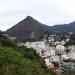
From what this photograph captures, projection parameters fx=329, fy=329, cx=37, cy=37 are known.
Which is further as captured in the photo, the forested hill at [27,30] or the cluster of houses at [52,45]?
the forested hill at [27,30]

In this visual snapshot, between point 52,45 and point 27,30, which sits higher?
point 27,30

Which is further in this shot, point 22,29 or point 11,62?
point 22,29

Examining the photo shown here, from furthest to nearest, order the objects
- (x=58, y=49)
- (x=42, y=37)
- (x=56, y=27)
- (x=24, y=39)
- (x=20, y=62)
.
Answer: (x=56, y=27) → (x=42, y=37) → (x=24, y=39) → (x=58, y=49) → (x=20, y=62)

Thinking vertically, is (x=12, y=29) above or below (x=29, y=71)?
above

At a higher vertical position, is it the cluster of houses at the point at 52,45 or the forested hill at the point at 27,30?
the forested hill at the point at 27,30

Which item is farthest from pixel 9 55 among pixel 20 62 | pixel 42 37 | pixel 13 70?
pixel 42 37

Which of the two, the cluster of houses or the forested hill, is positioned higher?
the forested hill

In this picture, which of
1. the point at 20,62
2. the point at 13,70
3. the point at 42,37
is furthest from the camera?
the point at 42,37

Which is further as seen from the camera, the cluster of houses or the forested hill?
the forested hill

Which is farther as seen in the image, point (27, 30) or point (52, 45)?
point (27, 30)

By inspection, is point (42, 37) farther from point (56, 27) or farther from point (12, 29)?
point (56, 27)
